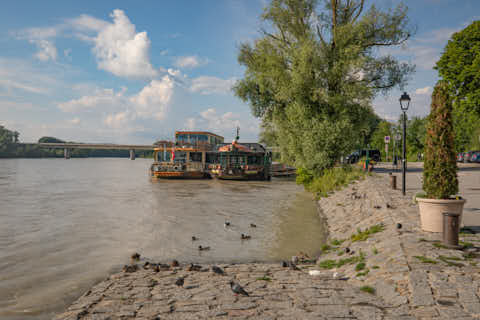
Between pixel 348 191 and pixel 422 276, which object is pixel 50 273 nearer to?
pixel 422 276

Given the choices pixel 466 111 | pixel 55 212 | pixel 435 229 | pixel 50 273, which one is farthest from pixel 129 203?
pixel 466 111

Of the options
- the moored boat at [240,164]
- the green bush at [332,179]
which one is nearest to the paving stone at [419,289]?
the green bush at [332,179]

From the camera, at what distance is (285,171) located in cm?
4250

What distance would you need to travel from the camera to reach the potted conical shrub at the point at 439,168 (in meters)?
7.10

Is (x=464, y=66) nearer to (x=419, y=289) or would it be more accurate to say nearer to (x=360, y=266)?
(x=360, y=266)

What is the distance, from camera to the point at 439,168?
723 centimetres

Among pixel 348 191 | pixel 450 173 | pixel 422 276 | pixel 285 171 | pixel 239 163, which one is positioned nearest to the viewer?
pixel 422 276

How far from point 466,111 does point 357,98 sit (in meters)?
11.9

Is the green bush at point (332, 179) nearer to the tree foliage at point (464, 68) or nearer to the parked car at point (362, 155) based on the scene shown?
the tree foliage at point (464, 68)

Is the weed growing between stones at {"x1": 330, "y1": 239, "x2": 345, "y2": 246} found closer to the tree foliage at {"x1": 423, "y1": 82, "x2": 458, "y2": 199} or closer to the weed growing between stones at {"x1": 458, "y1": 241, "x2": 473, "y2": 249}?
the tree foliage at {"x1": 423, "y1": 82, "x2": 458, "y2": 199}

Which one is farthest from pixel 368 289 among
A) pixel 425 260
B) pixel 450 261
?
pixel 450 261

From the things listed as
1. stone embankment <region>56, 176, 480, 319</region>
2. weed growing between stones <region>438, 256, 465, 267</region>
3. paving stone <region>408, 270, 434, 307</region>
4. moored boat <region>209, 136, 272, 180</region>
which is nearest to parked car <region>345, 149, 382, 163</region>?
moored boat <region>209, 136, 272, 180</region>

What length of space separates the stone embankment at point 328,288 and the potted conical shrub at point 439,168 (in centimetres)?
52

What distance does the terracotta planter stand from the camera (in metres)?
6.96
